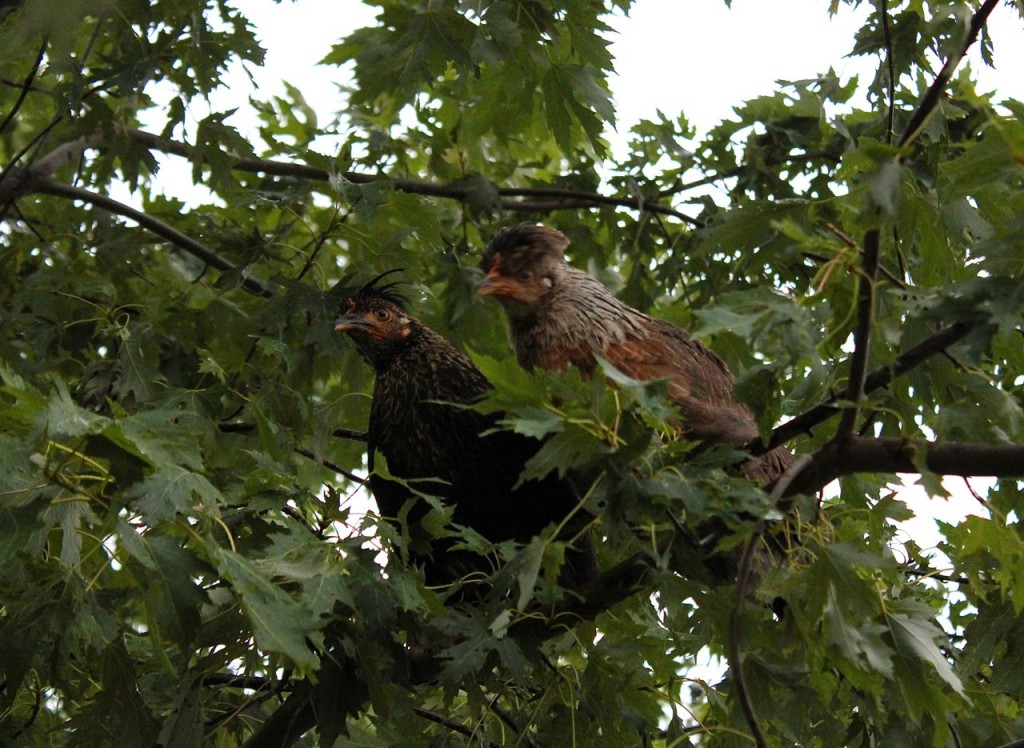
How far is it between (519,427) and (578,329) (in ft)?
8.14

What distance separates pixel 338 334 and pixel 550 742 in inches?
82.6

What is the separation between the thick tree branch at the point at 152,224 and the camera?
18.3 ft

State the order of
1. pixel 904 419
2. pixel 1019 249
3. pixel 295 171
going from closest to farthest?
1. pixel 1019 249
2. pixel 904 419
3. pixel 295 171

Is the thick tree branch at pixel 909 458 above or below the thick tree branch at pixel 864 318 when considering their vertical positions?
below

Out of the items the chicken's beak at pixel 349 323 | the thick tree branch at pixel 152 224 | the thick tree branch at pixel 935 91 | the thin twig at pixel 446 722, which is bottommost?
the thin twig at pixel 446 722

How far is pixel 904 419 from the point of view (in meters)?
3.16

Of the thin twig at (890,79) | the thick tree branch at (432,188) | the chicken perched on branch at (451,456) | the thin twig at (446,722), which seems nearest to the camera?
the thin twig at (890,79)

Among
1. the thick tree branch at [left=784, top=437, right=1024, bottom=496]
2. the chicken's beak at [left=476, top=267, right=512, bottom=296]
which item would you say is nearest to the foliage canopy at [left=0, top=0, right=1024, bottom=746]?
the thick tree branch at [left=784, top=437, right=1024, bottom=496]

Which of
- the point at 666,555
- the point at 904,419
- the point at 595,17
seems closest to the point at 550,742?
the point at 666,555

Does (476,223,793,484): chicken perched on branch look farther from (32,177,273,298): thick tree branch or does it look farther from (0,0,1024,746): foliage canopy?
(32,177,273,298): thick tree branch

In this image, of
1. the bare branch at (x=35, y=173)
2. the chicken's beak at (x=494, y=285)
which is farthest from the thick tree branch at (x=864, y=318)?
the bare branch at (x=35, y=173)

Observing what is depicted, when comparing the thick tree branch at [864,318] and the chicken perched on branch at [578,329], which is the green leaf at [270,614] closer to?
the thick tree branch at [864,318]

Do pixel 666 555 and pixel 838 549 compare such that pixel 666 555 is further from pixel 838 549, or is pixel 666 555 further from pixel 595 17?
pixel 595 17

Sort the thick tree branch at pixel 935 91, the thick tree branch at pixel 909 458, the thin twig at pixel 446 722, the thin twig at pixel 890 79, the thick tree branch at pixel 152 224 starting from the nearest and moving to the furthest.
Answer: the thick tree branch at pixel 935 91 → the thick tree branch at pixel 909 458 → the thin twig at pixel 890 79 → the thin twig at pixel 446 722 → the thick tree branch at pixel 152 224
